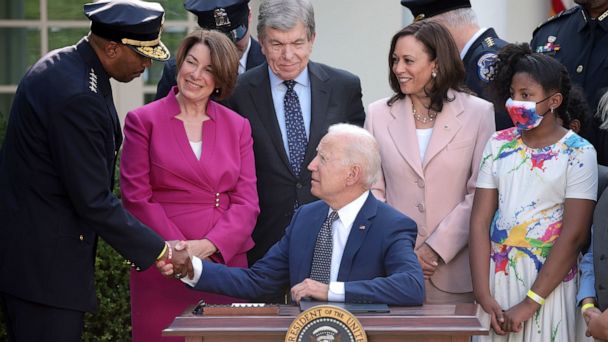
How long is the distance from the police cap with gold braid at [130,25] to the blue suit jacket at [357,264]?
93cm

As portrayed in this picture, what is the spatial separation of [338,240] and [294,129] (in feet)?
3.32

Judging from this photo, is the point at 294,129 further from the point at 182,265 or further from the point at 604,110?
the point at 604,110

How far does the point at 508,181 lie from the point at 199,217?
1357 mm

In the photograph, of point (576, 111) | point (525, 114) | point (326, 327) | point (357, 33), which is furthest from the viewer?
point (357, 33)

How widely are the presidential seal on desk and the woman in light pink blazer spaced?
1311 millimetres

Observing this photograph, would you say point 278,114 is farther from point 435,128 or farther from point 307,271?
point 307,271

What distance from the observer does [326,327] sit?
13.0 feet

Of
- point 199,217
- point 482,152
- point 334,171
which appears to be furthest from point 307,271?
point 482,152

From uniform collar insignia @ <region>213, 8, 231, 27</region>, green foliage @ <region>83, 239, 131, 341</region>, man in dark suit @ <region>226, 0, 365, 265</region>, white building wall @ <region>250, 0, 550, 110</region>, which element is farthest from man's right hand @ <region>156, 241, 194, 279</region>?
white building wall @ <region>250, 0, 550, 110</region>

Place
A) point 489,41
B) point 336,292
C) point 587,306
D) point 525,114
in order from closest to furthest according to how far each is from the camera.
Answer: point 336,292, point 587,306, point 525,114, point 489,41

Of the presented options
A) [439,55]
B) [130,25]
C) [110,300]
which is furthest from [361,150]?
[110,300]

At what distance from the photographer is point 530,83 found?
16.5ft

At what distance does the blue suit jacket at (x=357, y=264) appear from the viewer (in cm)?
436

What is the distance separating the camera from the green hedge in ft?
22.6
